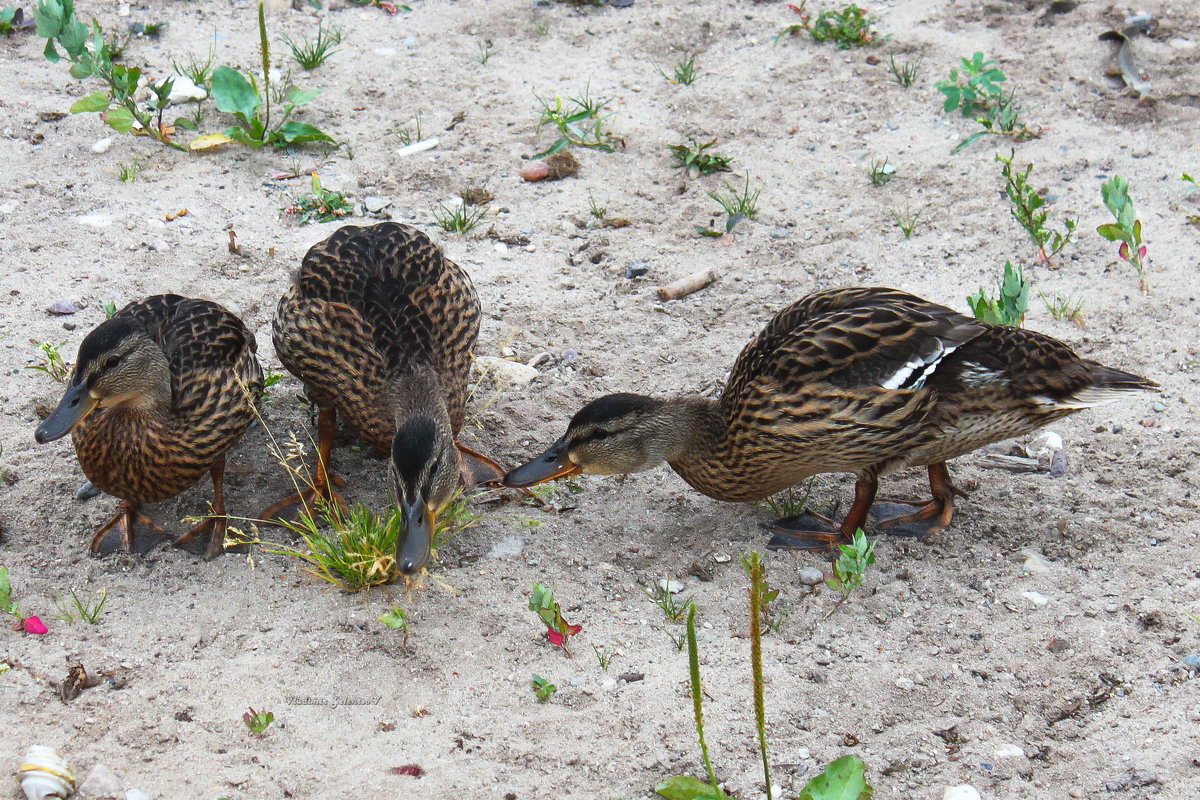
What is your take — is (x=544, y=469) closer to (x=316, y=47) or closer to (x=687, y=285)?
(x=687, y=285)

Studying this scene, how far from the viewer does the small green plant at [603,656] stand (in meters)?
3.76

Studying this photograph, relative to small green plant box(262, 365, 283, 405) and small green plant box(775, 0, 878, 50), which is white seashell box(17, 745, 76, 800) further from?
small green plant box(775, 0, 878, 50)

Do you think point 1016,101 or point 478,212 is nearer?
point 478,212

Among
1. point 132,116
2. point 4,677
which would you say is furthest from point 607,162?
point 4,677

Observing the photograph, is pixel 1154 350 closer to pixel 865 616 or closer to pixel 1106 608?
pixel 1106 608

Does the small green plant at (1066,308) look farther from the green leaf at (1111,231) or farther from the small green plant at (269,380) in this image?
the small green plant at (269,380)

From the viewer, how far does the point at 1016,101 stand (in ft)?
23.0

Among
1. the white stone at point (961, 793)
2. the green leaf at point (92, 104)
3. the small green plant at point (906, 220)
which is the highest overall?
the green leaf at point (92, 104)

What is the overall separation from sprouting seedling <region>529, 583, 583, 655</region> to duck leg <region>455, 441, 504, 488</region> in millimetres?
962

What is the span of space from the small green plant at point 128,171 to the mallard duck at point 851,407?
3392mm

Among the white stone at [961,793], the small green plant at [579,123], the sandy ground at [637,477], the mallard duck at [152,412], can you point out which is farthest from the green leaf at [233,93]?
the white stone at [961,793]

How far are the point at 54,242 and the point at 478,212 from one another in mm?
2235

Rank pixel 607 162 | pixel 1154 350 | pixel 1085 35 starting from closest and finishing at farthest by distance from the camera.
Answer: pixel 1154 350 < pixel 607 162 < pixel 1085 35

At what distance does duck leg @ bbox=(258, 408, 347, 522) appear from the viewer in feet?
14.9
